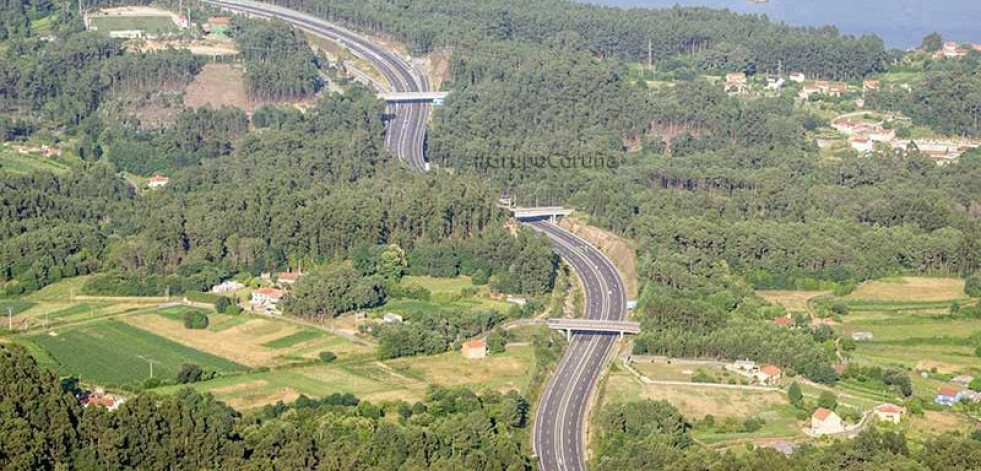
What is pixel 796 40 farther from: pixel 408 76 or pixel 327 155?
pixel 327 155

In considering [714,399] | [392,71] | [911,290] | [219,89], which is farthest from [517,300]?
[392,71]

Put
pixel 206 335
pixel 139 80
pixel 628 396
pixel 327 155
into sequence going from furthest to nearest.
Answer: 1. pixel 139 80
2. pixel 327 155
3. pixel 206 335
4. pixel 628 396

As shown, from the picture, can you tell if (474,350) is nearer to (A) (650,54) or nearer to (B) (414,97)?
(B) (414,97)

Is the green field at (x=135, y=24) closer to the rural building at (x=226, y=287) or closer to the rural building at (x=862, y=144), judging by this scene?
the rural building at (x=226, y=287)

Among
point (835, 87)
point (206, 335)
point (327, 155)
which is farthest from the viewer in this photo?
point (835, 87)

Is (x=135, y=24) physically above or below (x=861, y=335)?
above

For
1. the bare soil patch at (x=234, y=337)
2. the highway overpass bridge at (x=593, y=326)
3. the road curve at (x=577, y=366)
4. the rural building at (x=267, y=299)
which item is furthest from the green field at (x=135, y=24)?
the highway overpass bridge at (x=593, y=326)

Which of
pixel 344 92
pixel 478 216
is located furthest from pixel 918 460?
pixel 344 92
